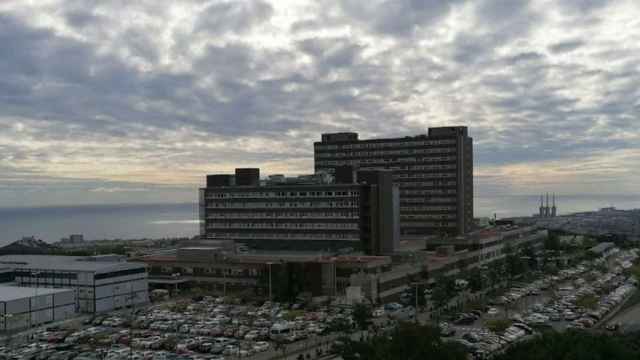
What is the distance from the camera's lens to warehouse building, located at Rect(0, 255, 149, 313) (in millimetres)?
44250

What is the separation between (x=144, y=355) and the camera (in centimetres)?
3064

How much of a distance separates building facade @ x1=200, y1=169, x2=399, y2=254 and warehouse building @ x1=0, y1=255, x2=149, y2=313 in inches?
670

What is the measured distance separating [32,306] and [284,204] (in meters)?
27.1

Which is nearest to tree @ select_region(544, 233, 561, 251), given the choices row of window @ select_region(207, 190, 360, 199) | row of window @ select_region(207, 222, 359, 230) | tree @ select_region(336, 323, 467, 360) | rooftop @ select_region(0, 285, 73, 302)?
row of window @ select_region(207, 222, 359, 230)

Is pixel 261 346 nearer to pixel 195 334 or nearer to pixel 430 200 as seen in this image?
pixel 195 334

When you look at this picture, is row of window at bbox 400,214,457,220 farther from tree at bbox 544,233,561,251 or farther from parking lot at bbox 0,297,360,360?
parking lot at bbox 0,297,360,360

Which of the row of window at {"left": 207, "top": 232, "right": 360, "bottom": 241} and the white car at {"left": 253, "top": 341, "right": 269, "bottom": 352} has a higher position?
the row of window at {"left": 207, "top": 232, "right": 360, "bottom": 241}

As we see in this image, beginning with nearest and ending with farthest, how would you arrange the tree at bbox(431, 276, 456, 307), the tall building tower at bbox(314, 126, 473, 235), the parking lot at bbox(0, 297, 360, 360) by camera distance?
the parking lot at bbox(0, 297, 360, 360)
the tree at bbox(431, 276, 456, 307)
the tall building tower at bbox(314, 126, 473, 235)

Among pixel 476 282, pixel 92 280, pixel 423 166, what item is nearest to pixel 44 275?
pixel 92 280

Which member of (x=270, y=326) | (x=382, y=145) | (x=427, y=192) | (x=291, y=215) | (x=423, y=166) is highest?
(x=382, y=145)

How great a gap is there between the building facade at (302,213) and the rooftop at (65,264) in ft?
52.5

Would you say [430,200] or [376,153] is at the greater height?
[376,153]

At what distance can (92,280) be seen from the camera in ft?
144

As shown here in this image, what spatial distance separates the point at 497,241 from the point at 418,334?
56146mm
